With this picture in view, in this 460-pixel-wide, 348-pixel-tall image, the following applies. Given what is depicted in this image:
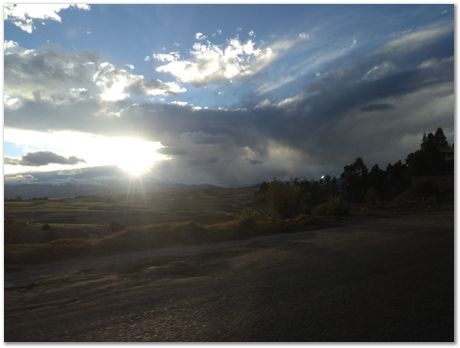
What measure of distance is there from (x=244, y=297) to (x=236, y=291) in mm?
599

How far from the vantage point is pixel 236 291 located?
9383 millimetres

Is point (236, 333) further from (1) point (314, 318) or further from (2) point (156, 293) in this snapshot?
(2) point (156, 293)

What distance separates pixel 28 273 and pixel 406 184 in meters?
72.0

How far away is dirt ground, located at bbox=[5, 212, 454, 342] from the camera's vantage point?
22.3 ft

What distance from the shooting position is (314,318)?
7.21m

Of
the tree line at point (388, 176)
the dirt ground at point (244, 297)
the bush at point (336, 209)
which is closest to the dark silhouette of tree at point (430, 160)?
the tree line at point (388, 176)

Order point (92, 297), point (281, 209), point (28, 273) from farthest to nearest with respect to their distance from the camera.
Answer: point (281, 209) < point (28, 273) < point (92, 297)

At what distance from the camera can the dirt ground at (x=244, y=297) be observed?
267 inches

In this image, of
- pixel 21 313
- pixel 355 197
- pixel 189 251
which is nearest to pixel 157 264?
pixel 189 251

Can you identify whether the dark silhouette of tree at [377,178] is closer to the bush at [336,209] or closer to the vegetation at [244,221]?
the vegetation at [244,221]

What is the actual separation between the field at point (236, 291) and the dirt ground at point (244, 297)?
22mm

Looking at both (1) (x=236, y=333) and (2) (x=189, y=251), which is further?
(2) (x=189, y=251)

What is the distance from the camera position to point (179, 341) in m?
6.48

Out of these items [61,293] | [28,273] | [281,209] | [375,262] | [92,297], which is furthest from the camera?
[281,209]
